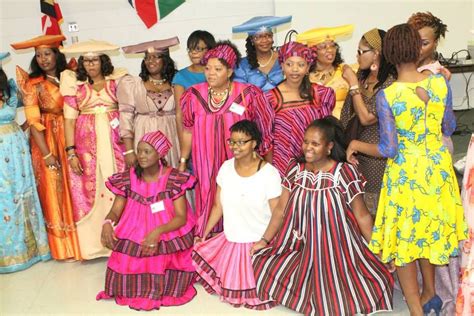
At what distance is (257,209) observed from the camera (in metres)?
3.22

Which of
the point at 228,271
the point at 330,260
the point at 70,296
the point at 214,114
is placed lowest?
the point at 70,296

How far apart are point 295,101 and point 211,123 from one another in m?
0.55

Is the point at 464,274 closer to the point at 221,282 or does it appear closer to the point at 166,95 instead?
the point at 221,282

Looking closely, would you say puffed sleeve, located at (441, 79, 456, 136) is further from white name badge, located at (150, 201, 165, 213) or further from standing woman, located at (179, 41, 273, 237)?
white name badge, located at (150, 201, 165, 213)

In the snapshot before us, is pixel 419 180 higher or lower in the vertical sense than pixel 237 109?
lower

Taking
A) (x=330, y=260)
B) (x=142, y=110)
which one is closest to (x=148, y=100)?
(x=142, y=110)

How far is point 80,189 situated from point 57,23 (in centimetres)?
270

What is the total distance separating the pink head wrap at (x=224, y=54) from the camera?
3.39 metres

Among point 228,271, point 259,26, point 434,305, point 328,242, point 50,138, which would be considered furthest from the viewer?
point 50,138

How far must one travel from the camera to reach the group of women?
8.66 ft

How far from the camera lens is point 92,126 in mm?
3775

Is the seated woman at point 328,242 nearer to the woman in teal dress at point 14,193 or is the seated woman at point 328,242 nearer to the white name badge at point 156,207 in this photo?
the white name badge at point 156,207

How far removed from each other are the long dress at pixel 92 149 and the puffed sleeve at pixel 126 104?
10 cm

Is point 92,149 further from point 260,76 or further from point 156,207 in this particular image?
point 260,76
